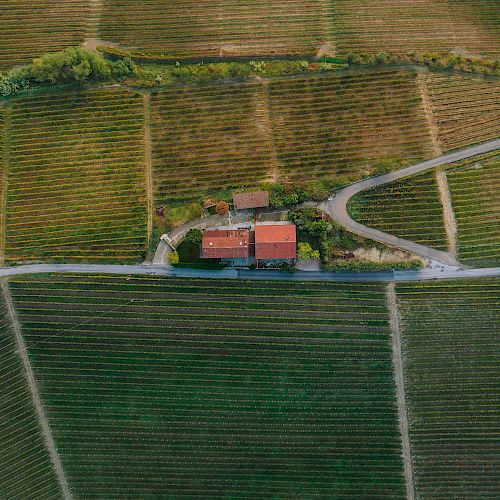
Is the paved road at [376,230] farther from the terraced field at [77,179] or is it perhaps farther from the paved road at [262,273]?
the terraced field at [77,179]

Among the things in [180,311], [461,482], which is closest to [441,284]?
[461,482]

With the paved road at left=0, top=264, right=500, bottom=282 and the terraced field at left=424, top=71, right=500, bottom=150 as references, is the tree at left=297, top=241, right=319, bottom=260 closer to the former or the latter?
the paved road at left=0, top=264, right=500, bottom=282

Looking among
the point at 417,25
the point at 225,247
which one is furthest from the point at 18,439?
the point at 417,25

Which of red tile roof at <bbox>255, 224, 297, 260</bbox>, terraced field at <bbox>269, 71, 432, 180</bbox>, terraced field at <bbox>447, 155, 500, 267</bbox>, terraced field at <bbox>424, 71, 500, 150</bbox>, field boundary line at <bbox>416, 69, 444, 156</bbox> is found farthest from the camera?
terraced field at <bbox>424, 71, 500, 150</bbox>

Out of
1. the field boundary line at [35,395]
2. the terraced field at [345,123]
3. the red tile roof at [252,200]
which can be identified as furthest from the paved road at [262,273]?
the terraced field at [345,123]

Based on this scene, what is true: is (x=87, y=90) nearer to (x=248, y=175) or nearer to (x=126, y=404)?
(x=248, y=175)

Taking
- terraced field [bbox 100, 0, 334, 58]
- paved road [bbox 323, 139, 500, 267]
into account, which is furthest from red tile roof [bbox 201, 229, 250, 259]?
terraced field [bbox 100, 0, 334, 58]
